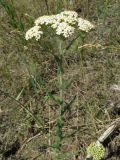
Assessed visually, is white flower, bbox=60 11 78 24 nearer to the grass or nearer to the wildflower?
the wildflower

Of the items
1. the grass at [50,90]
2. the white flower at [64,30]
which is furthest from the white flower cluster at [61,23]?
the grass at [50,90]

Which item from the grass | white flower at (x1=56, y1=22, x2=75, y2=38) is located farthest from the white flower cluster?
the grass

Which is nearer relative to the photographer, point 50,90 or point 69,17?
point 69,17

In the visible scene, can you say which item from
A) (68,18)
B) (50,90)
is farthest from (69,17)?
(50,90)

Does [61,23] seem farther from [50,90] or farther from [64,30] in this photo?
[50,90]

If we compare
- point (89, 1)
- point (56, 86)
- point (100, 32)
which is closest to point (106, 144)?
point (56, 86)
